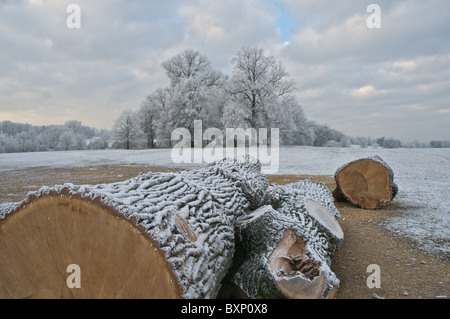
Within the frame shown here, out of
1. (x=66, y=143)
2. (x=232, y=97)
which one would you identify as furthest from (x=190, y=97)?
(x=66, y=143)

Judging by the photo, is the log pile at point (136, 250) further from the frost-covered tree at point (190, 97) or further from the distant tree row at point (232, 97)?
the frost-covered tree at point (190, 97)

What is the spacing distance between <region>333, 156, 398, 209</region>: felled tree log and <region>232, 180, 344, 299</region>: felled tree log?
2762 mm

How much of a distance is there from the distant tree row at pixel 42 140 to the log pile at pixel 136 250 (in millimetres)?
44521

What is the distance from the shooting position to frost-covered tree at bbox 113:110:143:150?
1451 inches

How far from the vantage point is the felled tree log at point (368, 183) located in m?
5.99

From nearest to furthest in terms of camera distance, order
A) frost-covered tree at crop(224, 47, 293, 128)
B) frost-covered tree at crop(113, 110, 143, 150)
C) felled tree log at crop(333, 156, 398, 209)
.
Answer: felled tree log at crop(333, 156, 398, 209), frost-covered tree at crop(224, 47, 293, 128), frost-covered tree at crop(113, 110, 143, 150)

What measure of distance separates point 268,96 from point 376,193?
24.8 m

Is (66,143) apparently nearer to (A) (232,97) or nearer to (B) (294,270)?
(A) (232,97)

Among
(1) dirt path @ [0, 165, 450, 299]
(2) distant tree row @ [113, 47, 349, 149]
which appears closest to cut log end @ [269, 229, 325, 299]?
(1) dirt path @ [0, 165, 450, 299]

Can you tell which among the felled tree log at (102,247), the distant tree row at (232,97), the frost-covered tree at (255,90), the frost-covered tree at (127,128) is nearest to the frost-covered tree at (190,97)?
the distant tree row at (232,97)

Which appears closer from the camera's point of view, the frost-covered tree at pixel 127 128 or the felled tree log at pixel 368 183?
the felled tree log at pixel 368 183

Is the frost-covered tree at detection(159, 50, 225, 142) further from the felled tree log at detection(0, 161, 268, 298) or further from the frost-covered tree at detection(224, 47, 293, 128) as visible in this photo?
the felled tree log at detection(0, 161, 268, 298)

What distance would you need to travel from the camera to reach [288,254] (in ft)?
9.05
